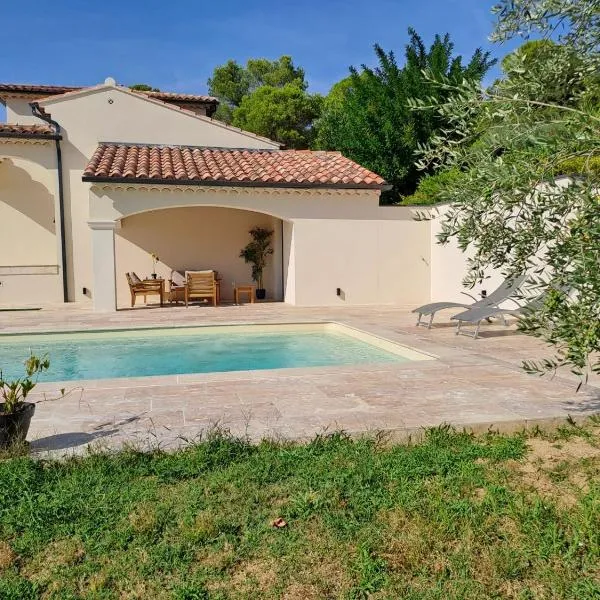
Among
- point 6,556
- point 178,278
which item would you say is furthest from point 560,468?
point 178,278

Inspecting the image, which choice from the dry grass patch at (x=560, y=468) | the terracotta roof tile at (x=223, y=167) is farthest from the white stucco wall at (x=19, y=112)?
the dry grass patch at (x=560, y=468)

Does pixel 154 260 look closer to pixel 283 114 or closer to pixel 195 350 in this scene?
pixel 195 350

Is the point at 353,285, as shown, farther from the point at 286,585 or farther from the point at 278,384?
the point at 286,585

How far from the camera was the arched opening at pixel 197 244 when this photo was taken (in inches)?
769

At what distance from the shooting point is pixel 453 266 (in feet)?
56.9

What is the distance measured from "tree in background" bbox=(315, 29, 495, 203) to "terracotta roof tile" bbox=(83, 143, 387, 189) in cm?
678

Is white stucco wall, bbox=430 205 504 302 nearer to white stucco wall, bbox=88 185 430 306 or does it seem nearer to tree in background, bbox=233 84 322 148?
white stucco wall, bbox=88 185 430 306

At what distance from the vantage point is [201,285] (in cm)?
1797

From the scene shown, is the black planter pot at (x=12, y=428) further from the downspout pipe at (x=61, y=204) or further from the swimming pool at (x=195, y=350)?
the downspout pipe at (x=61, y=204)

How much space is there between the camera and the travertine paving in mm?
5461

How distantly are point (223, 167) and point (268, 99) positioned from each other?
20.6 m

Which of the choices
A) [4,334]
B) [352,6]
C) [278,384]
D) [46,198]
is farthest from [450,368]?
[46,198]

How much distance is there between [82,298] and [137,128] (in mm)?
6269

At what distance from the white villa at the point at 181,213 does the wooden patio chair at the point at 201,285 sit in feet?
7.30
